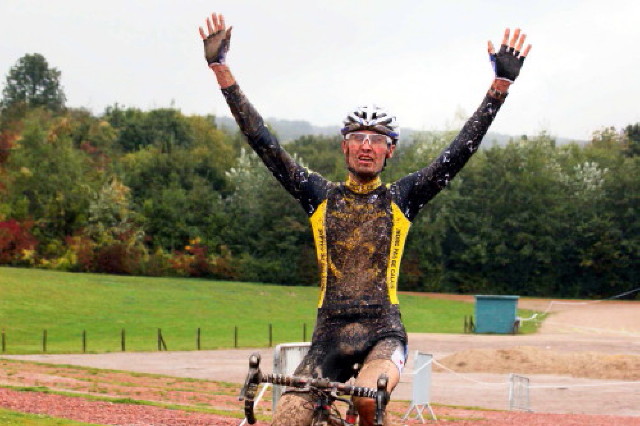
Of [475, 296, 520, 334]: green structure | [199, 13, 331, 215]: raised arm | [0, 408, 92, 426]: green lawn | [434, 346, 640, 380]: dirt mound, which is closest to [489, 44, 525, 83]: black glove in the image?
[199, 13, 331, 215]: raised arm

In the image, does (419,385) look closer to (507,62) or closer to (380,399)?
(507,62)

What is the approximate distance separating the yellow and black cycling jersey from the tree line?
79627 mm

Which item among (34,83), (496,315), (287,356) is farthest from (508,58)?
(34,83)

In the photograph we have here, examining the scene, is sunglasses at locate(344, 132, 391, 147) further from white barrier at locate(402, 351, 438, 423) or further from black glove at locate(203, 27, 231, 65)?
white barrier at locate(402, 351, 438, 423)

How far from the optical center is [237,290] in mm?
83312

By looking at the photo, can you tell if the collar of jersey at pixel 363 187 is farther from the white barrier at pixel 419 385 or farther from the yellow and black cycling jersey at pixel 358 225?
the white barrier at pixel 419 385

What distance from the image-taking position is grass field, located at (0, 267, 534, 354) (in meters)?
54.8

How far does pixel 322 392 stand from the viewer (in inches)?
222

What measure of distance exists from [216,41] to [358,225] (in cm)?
138

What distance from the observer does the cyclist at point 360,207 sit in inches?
242

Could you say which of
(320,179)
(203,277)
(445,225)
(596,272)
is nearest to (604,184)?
→ (596,272)

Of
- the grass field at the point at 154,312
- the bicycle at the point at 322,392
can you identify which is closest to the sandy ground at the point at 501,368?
the grass field at the point at 154,312

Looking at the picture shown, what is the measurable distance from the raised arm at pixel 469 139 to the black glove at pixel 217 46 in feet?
4.18

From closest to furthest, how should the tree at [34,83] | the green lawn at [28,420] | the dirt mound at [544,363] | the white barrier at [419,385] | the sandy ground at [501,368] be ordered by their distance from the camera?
the green lawn at [28,420] → the white barrier at [419,385] → the sandy ground at [501,368] → the dirt mound at [544,363] → the tree at [34,83]
